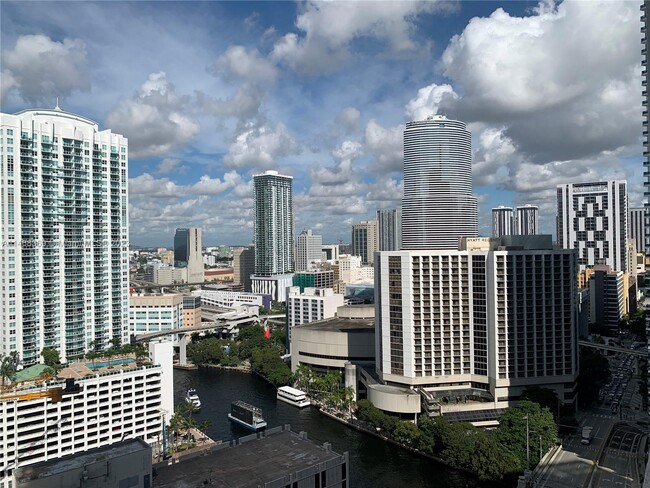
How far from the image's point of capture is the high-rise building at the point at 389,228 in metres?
158

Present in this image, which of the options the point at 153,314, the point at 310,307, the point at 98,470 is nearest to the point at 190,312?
the point at 153,314

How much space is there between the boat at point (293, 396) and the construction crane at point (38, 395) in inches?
729

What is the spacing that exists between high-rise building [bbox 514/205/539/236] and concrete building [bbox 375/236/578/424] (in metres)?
136

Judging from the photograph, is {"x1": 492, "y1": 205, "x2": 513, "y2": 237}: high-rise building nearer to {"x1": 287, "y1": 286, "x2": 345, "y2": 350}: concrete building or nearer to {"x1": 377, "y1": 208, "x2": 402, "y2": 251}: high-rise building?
{"x1": 377, "y1": 208, "x2": 402, "y2": 251}: high-rise building

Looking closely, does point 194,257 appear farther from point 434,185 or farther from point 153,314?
point 153,314

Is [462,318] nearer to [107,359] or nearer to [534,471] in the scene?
[534,471]

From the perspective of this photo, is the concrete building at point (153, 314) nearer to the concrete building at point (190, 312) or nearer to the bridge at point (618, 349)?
the concrete building at point (190, 312)

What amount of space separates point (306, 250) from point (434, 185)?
49.0 metres

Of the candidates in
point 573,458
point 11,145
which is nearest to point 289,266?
point 11,145

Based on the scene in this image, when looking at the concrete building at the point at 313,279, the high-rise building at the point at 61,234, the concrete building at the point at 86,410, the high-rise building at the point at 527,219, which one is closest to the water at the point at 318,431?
the concrete building at the point at 86,410

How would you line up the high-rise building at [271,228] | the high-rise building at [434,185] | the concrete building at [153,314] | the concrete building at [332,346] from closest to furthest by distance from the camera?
the concrete building at [332,346] < the concrete building at [153,314] < the high-rise building at [434,185] < the high-rise building at [271,228]

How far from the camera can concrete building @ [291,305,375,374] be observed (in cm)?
4544

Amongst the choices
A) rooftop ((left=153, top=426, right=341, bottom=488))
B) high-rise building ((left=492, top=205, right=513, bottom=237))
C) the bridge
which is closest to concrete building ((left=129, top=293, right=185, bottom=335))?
the bridge

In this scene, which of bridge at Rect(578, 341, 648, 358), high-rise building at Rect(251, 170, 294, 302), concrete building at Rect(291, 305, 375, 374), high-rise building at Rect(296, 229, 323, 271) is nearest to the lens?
concrete building at Rect(291, 305, 375, 374)
